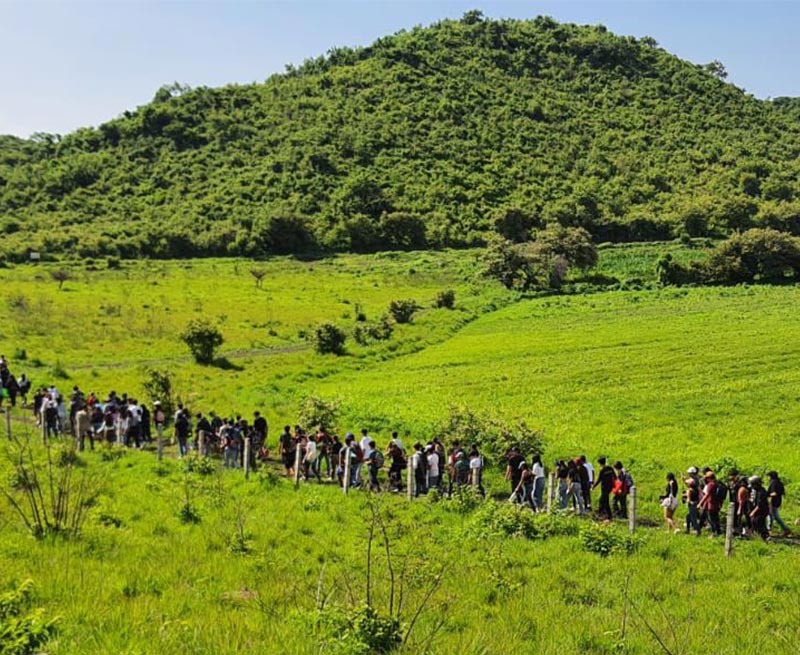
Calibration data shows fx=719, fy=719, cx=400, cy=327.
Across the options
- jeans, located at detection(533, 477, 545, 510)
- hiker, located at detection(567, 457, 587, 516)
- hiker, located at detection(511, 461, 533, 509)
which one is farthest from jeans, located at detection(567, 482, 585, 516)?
hiker, located at detection(511, 461, 533, 509)

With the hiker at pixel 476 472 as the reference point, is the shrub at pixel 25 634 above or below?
above

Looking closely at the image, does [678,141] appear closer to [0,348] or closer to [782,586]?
[0,348]

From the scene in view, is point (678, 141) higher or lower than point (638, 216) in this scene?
higher

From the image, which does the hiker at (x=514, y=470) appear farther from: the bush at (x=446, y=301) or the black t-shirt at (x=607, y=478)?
the bush at (x=446, y=301)

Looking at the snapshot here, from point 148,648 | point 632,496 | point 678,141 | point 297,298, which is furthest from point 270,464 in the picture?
point 678,141

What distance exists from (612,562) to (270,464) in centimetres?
1309

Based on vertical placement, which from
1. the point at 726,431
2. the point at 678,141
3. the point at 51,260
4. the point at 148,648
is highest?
the point at 678,141

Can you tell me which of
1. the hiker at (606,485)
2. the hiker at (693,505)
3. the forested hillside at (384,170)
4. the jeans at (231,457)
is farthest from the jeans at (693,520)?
the forested hillside at (384,170)

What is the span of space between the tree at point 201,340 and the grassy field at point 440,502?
124 cm

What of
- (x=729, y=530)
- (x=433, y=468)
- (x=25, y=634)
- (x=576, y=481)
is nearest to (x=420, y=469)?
(x=433, y=468)

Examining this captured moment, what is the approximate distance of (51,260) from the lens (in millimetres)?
85062

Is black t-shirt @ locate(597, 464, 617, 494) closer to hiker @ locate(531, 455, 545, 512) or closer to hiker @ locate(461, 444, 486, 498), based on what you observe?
hiker @ locate(531, 455, 545, 512)

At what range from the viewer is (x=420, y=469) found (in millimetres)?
20312

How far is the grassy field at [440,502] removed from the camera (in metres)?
9.30
